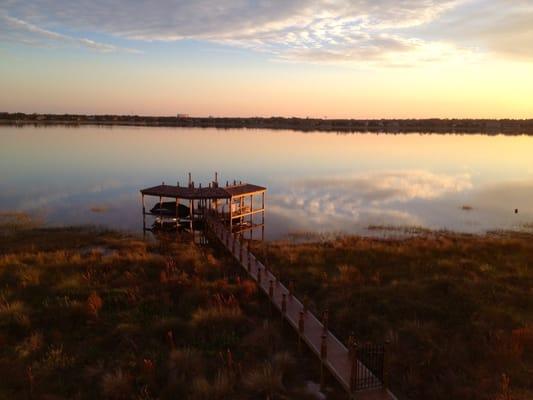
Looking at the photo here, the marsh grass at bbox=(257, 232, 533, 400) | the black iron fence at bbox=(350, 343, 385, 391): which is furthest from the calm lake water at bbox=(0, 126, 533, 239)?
the black iron fence at bbox=(350, 343, 385, 391)

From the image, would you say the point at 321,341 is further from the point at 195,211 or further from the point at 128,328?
the point at 195,211

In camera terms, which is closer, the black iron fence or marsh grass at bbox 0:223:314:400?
the black iron fence

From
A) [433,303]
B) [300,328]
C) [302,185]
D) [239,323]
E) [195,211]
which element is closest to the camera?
[300,328]

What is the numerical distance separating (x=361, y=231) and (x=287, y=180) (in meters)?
22.3

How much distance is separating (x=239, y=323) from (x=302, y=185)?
35441mm

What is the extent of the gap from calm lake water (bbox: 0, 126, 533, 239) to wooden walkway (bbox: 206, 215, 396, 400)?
13.6 m

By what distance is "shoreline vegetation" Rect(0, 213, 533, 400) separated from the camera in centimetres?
973

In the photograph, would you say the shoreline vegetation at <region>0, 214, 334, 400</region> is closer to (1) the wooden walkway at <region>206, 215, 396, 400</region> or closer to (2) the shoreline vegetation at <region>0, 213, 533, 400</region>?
(2) the shoreline vegetation at <region>0, 213, 533, 400</region>

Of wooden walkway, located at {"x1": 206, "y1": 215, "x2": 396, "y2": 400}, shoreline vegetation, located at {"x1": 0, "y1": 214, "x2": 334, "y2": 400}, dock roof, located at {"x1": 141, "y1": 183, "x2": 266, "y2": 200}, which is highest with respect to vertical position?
dock roof, located at {"x1": 141, "y1": 183, "x2": 266, "y2": 200}

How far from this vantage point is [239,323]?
1277cm

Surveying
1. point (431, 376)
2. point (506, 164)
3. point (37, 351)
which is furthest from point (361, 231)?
point (506, 164)

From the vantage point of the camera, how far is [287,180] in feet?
167

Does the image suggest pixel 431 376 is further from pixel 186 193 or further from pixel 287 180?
pixel 287 180

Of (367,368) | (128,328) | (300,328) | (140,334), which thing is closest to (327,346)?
(300,328)
